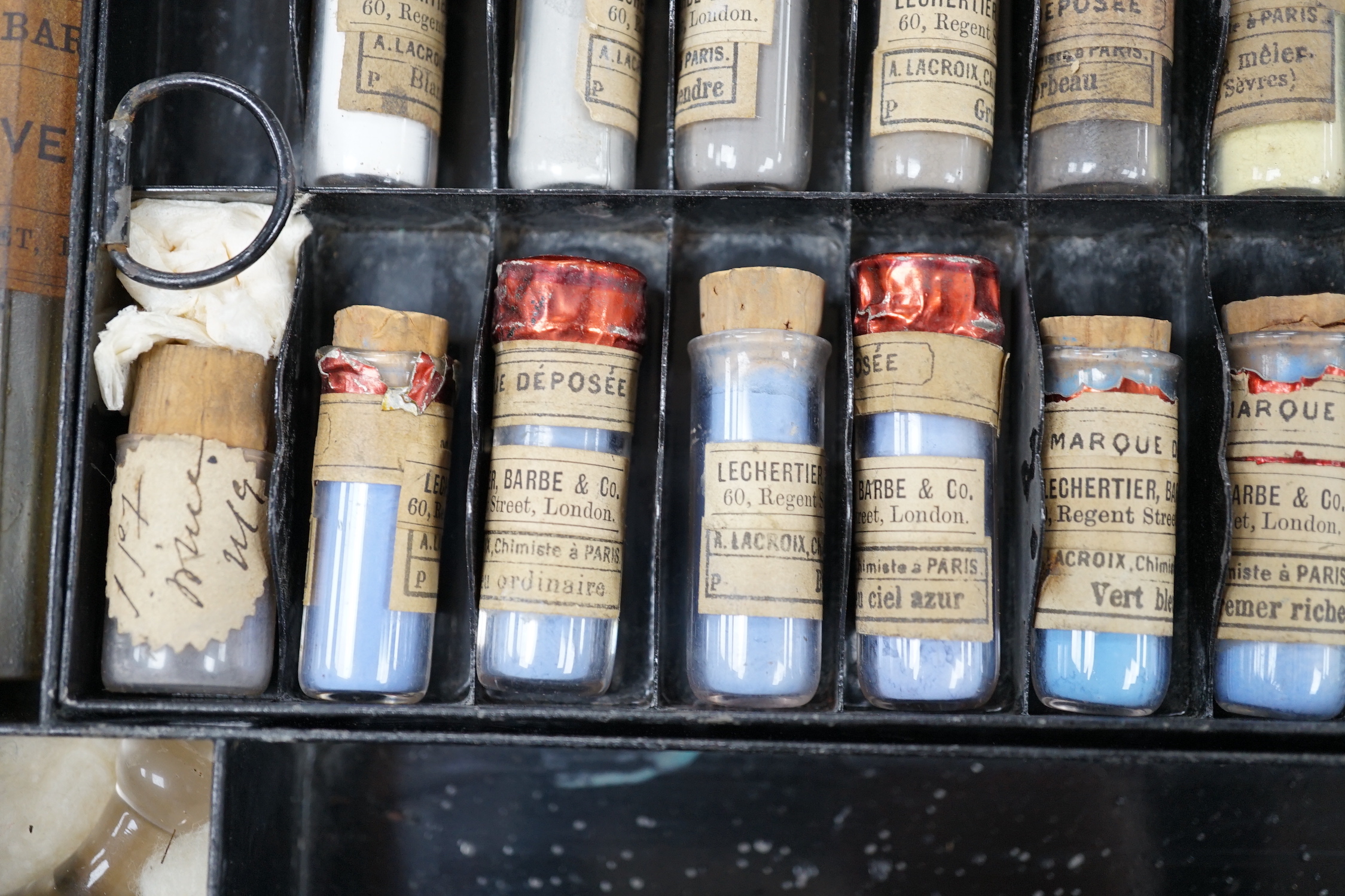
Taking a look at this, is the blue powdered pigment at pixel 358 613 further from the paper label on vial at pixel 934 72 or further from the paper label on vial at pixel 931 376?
the paper label on vial at pixel 934 72

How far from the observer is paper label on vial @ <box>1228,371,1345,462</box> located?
0.82 m

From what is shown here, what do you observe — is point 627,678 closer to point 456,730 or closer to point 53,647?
point 456,730

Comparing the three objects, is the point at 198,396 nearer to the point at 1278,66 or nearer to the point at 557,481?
the point at 557,481

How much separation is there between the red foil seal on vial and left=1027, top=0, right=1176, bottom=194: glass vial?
0.38 meters

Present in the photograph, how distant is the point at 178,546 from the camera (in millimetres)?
816

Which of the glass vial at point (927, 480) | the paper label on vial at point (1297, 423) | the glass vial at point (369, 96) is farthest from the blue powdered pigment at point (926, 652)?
the glass vial at point (369, 96)

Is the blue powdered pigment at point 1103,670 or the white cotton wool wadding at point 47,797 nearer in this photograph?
the blue powdered pigment at point 1103,670

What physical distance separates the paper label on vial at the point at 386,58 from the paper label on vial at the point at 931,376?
1.46 ft

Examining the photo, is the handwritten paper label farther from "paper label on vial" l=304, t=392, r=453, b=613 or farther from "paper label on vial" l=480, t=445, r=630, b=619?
"paper label on vial" l=480, t=445, r=630, b=619

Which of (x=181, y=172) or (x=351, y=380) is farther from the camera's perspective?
(x=181, y=172)

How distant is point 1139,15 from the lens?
86cm

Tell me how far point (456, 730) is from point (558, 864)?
0.21 metres

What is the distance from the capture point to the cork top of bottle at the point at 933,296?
32.9 inches

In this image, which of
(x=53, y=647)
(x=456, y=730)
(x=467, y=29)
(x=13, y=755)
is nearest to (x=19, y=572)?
(x=53, y=647)
